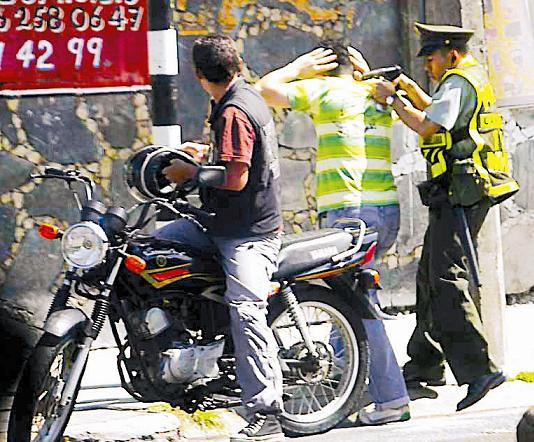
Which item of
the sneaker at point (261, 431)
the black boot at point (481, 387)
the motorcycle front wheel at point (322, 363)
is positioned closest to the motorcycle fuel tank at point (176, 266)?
the motorcycle front wheel at point (322, 363)

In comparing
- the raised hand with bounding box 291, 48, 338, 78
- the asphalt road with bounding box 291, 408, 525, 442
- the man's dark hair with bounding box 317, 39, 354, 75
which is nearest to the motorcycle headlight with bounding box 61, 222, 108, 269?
the asphalt road with bounding box 291, 408, 525, 442

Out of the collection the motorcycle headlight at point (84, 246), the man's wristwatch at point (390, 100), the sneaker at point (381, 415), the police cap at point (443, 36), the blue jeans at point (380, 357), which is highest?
the police cap at point (443, 36)

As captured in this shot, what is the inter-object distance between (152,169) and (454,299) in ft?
6.55

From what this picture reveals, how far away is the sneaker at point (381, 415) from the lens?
22.8 ft

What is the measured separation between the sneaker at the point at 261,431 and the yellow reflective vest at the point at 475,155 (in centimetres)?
163

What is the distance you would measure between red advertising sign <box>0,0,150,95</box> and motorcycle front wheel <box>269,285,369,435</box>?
9.38ft

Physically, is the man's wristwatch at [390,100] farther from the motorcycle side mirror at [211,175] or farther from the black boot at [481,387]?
the black boot at [481,387]

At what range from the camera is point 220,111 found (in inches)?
250

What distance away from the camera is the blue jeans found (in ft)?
22.7

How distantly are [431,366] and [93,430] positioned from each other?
212 centimetres

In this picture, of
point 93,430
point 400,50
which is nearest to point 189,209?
point 93,430

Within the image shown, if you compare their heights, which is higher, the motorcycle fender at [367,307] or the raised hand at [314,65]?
the raised hand at [314,65]

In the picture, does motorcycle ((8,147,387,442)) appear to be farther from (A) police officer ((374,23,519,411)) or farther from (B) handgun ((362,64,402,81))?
(B) handgun ((362,64,402,81))

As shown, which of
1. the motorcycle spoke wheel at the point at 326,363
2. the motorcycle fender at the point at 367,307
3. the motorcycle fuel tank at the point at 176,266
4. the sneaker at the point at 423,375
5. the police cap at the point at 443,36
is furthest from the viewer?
the sneaker at the point at 423,375
